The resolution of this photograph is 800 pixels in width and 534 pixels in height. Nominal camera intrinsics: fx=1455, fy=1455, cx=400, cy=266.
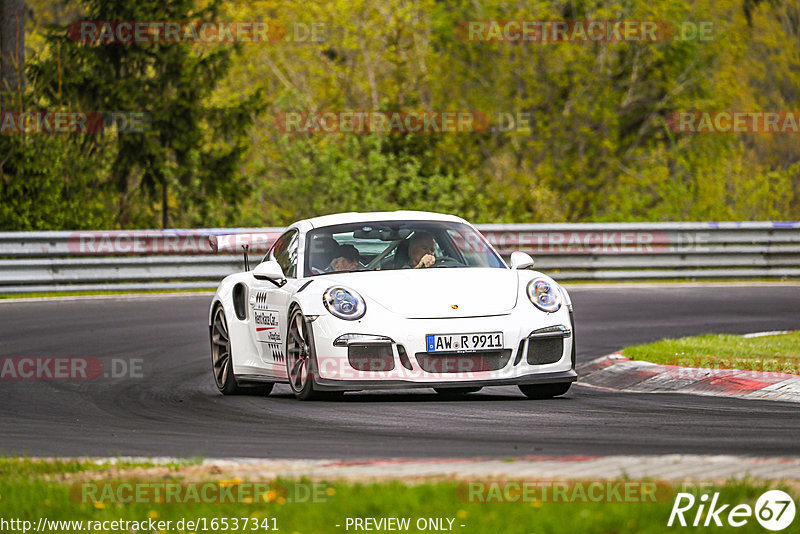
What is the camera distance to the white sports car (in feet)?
32.7

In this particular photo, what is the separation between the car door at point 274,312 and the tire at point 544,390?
1843mm

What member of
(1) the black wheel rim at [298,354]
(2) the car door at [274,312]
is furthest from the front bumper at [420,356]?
(2) the car door at [274,312]

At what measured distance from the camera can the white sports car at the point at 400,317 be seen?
9.98 metres

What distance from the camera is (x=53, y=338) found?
15.9 meters

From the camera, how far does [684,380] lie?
37.8ft

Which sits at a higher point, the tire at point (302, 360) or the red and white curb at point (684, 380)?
the tire at point (302, 360)

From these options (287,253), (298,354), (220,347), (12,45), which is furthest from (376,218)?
(12,45)

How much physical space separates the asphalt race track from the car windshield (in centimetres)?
102

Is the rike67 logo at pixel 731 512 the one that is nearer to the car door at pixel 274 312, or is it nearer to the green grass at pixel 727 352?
the car door at pixel 274 312

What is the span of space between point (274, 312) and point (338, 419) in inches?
76.5

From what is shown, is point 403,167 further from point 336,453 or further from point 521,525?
point 521,525

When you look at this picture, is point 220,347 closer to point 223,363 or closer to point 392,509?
point 223,363

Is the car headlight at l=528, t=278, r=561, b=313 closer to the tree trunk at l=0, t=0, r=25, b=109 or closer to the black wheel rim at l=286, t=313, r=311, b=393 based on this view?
the black wheel rim at l=286, t=313, r=311, b=393

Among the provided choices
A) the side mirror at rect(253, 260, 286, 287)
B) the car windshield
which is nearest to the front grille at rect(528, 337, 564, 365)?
the car windshield
